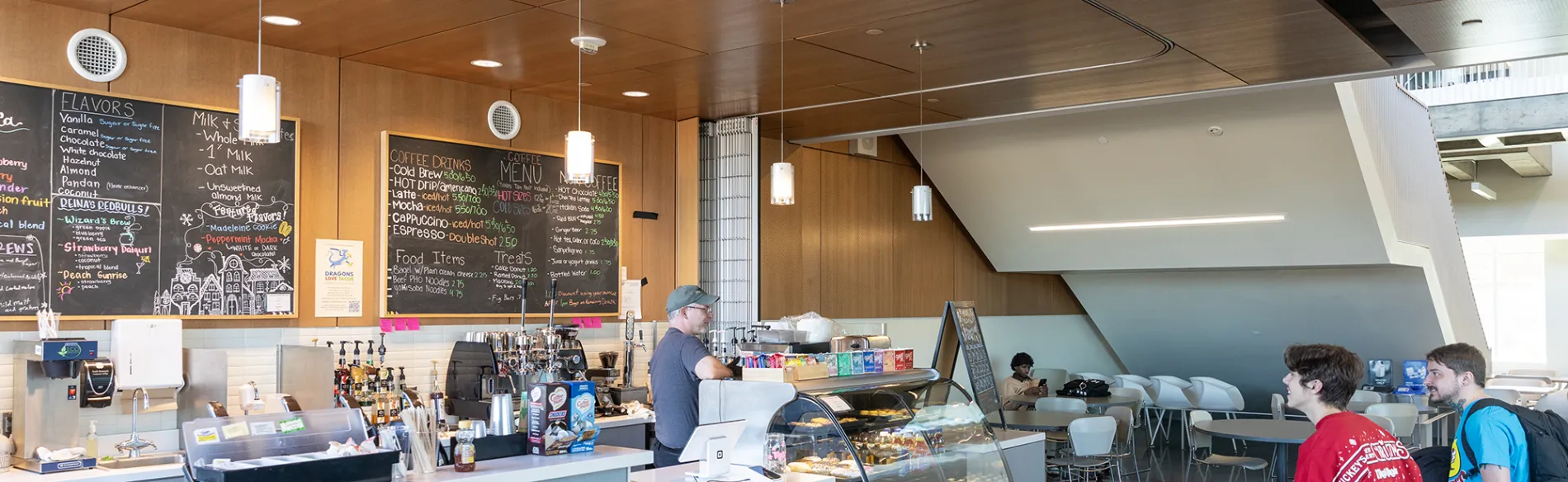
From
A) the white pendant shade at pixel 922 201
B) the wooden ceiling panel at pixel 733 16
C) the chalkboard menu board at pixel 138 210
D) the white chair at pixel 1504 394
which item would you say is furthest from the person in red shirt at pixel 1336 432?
the white chair at pixel 1504 394

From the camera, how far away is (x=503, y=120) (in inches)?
245

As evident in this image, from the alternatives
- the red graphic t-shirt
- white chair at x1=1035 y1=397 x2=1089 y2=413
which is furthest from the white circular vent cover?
white chair at x1=1035 y1=397 x2=1089 y2=413

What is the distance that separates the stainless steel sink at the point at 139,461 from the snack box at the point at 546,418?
4.21 ft

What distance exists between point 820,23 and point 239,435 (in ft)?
9.30

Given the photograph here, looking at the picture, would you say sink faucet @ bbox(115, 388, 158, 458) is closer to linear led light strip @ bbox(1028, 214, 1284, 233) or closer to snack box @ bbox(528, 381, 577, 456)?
snack box @ bbox(528, 381, 577, 456)

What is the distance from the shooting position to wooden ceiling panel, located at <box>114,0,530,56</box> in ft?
14.7

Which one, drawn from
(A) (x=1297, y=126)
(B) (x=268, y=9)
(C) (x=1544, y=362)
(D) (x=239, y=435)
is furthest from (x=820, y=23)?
(C) (x=1544, y=362)

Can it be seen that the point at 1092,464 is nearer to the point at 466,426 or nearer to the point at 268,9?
the point at 466,426

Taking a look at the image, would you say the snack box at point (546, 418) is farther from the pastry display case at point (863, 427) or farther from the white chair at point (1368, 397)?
the white chair at point (1368, 397)

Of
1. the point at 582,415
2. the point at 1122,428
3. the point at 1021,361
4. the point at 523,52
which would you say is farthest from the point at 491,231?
the point at 1021,361

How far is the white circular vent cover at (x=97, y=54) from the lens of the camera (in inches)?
181

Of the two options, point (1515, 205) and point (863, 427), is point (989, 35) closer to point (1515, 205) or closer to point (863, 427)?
point (863, 427)

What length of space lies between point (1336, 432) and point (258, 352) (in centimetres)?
452

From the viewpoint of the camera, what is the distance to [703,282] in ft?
24.3
